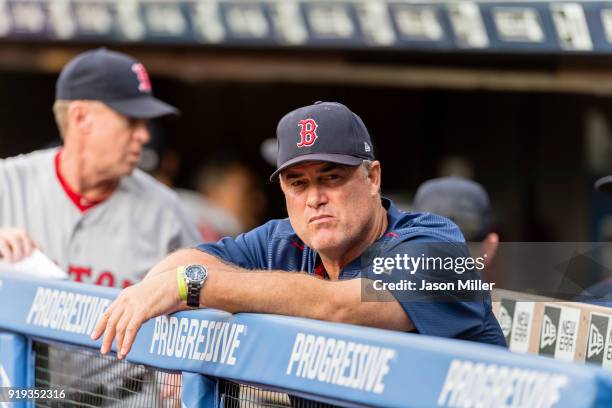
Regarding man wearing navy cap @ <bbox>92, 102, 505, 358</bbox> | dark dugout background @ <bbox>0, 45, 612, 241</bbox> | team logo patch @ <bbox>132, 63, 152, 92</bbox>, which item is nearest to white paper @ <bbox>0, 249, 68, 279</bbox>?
man wearing navy cap @ <bbox>92, 102, 505, 358</bbox>

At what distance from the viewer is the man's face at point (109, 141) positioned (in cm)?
457

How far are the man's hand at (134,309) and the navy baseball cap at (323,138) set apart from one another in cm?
46

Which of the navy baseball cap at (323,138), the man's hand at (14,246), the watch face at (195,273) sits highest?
the navy baseball cap at (323,138)

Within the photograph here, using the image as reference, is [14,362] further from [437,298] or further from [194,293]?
[437,298]

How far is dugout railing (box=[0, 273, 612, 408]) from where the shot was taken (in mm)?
1870

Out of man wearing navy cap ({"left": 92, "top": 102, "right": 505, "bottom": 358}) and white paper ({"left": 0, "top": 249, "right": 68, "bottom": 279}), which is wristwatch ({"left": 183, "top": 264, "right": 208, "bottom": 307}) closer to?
man wearing navy cap ({"left": 92, "top": 102, "right": 505, "bottom": 358})

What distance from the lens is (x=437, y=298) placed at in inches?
104

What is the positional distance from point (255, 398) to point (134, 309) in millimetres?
401

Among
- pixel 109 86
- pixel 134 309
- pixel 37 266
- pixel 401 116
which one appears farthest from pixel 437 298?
pixel 401 116

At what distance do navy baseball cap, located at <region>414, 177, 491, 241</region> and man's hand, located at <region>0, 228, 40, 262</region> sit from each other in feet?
4.89

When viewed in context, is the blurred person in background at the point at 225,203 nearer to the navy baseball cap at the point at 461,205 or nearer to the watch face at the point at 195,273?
the navy baseball cap at the point at 461,205

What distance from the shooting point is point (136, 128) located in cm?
464

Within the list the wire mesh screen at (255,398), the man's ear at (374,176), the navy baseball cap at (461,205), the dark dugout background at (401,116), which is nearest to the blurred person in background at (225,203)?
the dark dugout background at (401,116)

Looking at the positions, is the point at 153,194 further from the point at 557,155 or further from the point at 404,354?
the point at 557,155
